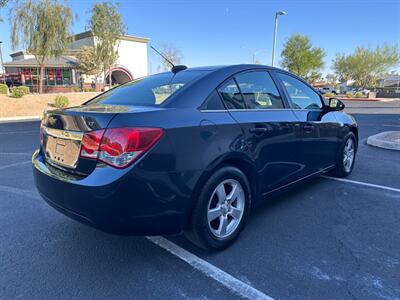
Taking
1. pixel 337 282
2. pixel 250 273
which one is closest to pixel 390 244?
pixel 337 282

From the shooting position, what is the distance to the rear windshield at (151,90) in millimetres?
2736

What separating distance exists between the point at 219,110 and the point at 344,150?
2.96m

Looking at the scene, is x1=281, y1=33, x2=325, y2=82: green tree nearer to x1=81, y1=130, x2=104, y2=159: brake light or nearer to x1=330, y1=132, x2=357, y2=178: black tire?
x1=330, y1=132, x2=357, y2=178: black tire

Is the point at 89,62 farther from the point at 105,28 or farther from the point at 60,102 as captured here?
the point at 60,102

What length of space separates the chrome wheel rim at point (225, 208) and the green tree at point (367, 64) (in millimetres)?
62997

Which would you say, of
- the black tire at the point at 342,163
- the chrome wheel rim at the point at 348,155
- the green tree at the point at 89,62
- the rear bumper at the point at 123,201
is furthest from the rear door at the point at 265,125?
the green tree at the point at 89,62

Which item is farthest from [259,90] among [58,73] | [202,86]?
[58,73]

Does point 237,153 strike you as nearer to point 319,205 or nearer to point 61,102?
point 319,205

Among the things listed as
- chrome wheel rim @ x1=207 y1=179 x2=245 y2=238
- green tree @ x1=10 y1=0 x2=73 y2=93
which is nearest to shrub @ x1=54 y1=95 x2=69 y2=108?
green tree @ x1=10 y1=0 x2=73 y2=93

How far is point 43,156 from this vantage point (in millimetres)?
2822

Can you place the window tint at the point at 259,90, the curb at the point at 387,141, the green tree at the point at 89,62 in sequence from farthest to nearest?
1. the green tree at the point at 89,62
2. the curb at the point at 387,141
3. the window tint at the point at 259,90

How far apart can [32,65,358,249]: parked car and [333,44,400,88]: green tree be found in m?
62.1

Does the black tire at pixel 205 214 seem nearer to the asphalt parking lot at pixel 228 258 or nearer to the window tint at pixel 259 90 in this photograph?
the asphalt parking lot at pixel 228 258

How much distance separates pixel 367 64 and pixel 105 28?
159ft
